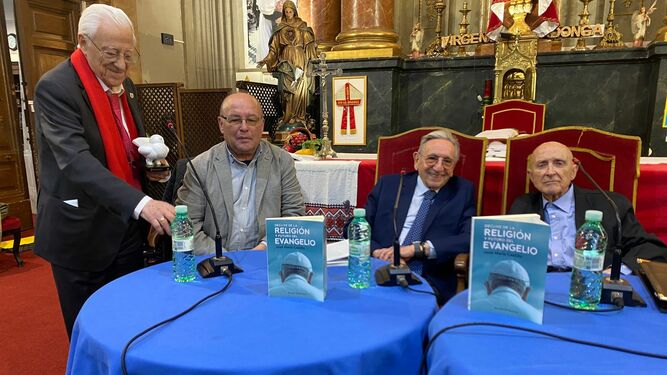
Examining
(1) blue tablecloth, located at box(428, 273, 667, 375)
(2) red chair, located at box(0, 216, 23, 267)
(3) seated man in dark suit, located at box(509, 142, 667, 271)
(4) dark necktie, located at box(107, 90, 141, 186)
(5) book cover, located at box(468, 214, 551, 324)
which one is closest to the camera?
(1) blue tablecloth, located at box(428, 273, 667, 375)

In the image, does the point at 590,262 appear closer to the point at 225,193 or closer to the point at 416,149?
the point at 225,193

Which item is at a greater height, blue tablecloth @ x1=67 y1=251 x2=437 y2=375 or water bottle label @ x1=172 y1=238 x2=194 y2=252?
water bottle label @ x1=172 y1=238 x2=194 y2=252

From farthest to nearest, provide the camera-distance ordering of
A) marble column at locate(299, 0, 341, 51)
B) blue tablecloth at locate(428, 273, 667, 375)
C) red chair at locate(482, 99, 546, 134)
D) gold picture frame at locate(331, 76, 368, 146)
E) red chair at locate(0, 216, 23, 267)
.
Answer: marble column at locate(299, 0, 341, 51) → gold picture frame at locate(331, 76, 368, 146) → red chair at locate(482, 99, 546, 134) → red chair at locate(0, 216, 23, 267) → blue tablecloth at locate(428, 273, 667, 375)

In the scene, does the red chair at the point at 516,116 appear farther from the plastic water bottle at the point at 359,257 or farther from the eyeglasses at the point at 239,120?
the plastic water bottle at the point at 359,257

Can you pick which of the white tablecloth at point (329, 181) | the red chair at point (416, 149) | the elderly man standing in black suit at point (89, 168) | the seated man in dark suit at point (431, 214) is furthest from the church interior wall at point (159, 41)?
the seated man in dark suit at point (431, 214)

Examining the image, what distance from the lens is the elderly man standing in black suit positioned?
1.39 metres

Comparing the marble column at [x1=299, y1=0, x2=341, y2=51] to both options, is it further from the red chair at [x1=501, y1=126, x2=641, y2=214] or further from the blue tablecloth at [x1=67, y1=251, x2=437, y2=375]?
the blue tablecloth at [x1=67, y1=251, x2=437, y2=375]

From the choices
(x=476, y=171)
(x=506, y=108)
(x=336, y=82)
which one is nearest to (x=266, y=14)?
(x=336, y=82)

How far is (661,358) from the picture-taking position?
856mm

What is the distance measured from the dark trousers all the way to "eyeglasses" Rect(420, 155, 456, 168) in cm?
122

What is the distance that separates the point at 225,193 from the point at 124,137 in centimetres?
45

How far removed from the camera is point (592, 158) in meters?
2.19

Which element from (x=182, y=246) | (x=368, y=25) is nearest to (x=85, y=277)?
(x=182, y=246)

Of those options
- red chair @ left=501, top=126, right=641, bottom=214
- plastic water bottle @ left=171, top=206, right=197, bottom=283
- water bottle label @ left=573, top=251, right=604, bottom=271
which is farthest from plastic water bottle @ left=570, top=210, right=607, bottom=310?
red chair @ left=501, top=126, right=641, bottom=214
